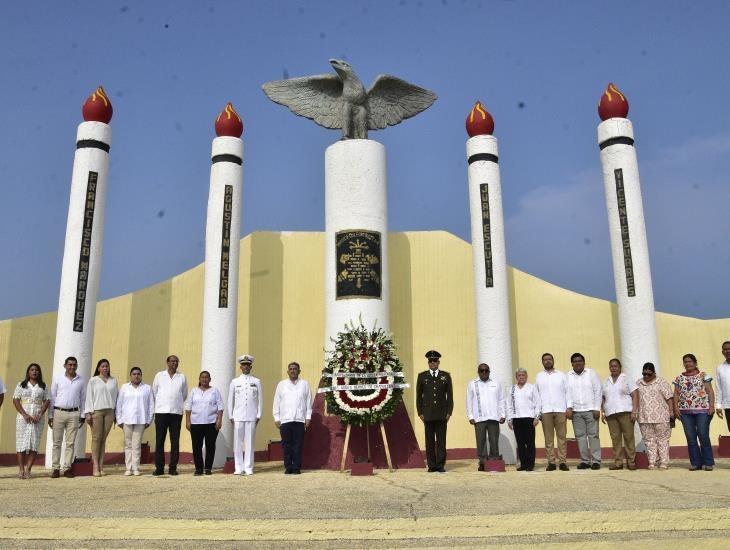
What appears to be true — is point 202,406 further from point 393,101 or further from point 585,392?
point 393,101

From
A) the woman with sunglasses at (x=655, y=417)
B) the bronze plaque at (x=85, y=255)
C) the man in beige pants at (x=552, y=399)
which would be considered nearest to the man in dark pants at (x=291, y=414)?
the man in beige pants at (x=552, y=399)

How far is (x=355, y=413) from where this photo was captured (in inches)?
363

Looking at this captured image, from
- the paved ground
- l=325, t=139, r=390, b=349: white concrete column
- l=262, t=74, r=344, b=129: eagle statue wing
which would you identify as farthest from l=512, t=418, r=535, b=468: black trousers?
l=262, t=74, r=344, b=129: eagle statue wing

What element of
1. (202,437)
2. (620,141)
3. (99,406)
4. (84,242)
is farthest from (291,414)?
(620,141)

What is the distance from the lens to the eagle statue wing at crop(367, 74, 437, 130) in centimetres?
1293

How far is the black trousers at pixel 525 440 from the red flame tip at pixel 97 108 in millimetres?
8266

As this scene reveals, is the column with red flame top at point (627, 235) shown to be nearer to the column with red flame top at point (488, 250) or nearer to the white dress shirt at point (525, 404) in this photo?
the column with red flame top at point (488, 250)

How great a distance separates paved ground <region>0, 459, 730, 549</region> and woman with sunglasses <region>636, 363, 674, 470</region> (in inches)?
82.6

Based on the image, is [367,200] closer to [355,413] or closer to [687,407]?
[355,413]

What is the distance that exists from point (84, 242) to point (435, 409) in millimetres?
6327

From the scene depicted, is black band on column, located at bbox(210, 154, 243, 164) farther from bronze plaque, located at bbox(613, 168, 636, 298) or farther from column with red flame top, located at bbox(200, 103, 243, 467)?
bronze plaque, located at bbox(613, 168, 636, 298)

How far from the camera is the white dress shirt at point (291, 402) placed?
29.7 ft

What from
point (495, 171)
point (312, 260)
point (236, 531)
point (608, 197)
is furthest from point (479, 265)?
point (236, 531)

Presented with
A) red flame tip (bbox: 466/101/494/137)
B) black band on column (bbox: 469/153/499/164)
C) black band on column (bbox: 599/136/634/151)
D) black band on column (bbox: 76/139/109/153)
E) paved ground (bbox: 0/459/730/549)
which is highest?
red flame tip (bbox: 466/101/494/137)
